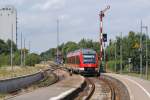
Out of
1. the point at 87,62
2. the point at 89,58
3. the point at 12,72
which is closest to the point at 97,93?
the point at 87,62

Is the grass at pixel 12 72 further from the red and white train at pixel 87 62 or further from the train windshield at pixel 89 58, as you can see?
the train windshield at pixel 89 58

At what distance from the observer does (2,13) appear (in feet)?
461

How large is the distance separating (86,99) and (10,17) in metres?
112

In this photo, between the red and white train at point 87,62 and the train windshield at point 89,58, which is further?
the train windshield at point 89,58

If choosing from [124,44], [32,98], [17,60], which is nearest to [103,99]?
[32,98]

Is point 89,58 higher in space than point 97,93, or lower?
higher

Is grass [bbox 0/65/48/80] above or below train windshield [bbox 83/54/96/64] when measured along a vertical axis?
below

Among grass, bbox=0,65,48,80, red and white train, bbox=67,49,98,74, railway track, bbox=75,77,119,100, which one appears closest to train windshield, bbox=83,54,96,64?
red and white train, bbox=67,49,98,74

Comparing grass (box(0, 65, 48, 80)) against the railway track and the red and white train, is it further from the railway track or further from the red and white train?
the railway track

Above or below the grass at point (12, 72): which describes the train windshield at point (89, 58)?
above

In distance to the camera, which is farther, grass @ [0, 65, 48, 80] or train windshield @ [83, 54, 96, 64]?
train windshield @ [83, 54, 96, 64]

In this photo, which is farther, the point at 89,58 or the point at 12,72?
the point at 12,72

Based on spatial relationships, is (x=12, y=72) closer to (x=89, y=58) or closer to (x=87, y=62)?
(x=87, y=62)

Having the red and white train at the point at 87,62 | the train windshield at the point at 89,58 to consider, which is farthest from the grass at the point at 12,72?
the train windshield at the point at 89,58
